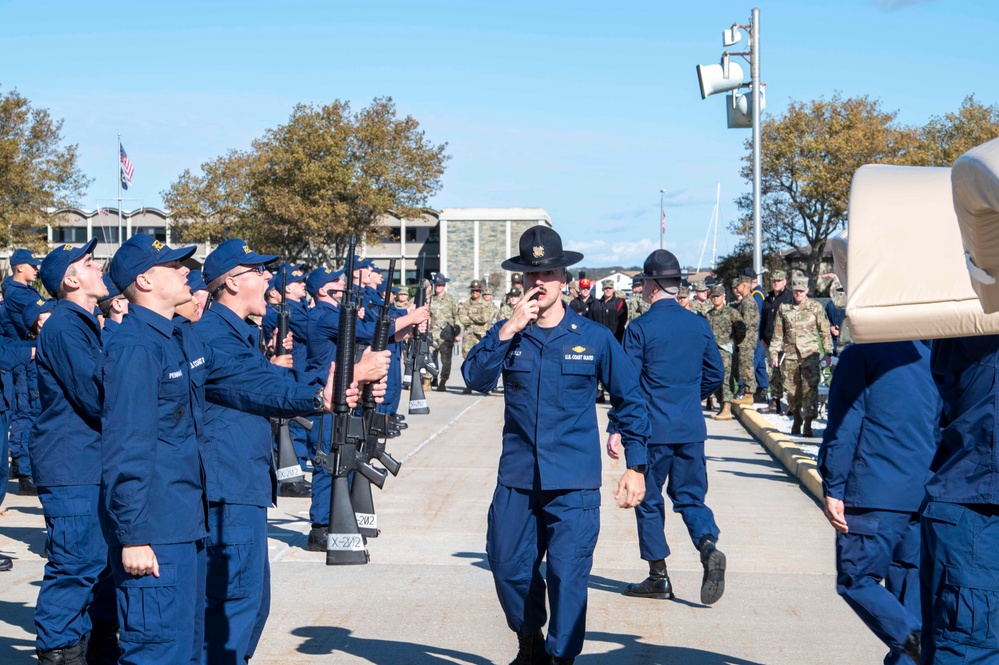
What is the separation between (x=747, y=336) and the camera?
20203mm

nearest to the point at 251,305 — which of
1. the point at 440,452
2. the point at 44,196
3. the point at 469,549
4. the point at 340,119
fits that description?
the point at 469,549

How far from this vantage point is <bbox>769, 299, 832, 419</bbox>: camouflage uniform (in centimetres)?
1616

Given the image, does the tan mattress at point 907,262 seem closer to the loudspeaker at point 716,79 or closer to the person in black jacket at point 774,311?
the person in black jacket at point 774,311

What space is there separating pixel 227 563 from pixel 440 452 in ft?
33.4

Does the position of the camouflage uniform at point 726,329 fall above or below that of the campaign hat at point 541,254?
below

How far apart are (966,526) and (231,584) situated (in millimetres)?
3027

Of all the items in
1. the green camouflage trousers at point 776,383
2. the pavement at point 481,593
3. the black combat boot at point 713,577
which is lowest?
the pavement at point 481,593

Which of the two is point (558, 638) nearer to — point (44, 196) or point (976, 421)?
point (976, 421)

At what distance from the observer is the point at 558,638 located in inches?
225

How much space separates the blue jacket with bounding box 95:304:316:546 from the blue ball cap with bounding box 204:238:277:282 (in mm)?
886

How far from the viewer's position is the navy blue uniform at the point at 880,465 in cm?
551

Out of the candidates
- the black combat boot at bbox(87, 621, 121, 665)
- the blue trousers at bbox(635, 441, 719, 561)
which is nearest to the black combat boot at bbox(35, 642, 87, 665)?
the black combat boot at bbox(87, 621, 121, 665)

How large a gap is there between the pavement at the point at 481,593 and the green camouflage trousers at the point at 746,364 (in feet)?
25.2

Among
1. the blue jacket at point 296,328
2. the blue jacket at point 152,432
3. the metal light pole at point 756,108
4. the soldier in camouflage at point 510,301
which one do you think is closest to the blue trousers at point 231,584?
the blue jacket at point 152,432
